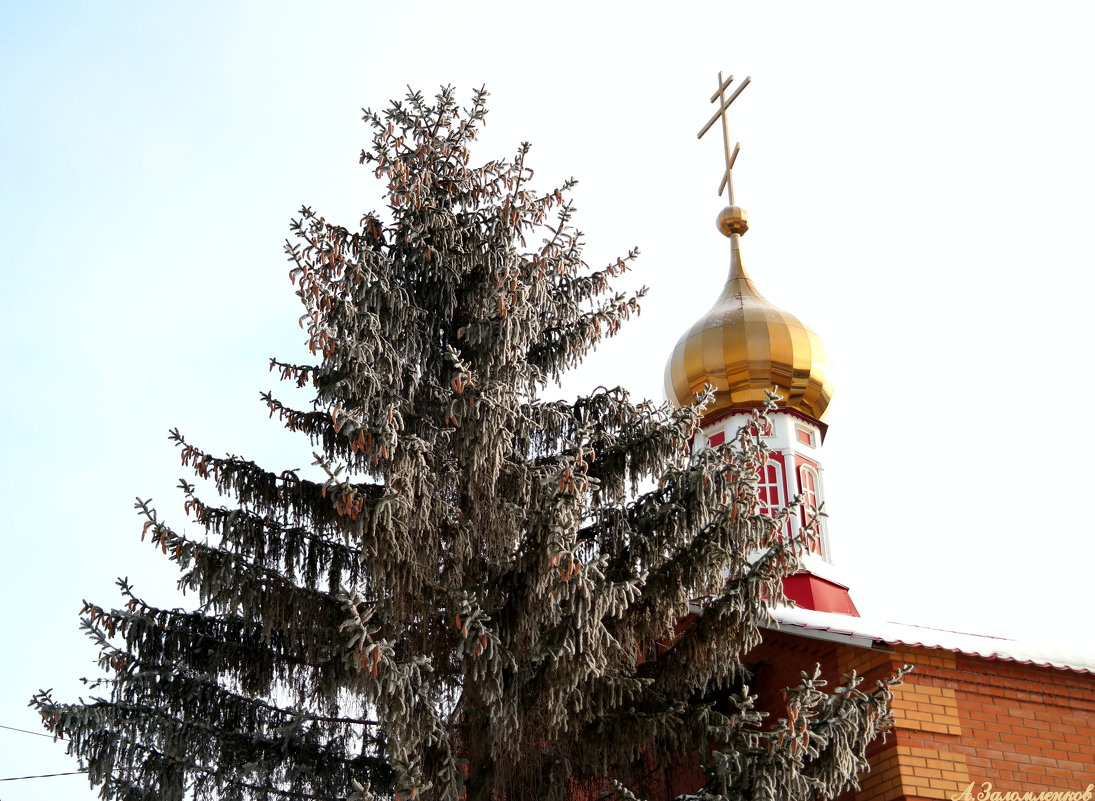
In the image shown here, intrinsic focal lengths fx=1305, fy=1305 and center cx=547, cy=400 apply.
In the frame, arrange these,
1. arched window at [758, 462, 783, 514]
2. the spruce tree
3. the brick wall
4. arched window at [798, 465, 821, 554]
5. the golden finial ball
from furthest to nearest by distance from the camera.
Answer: the golden finial ball → arched window at [798, 465, 821, 554] → arched window at [758, 462, 783, 514] → the brick wall → the spruce tree

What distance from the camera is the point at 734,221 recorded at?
18766 millimetres

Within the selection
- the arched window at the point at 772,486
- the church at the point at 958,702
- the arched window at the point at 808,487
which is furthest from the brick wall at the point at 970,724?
the arched window at the point at 808,487

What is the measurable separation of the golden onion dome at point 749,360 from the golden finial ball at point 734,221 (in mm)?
1577

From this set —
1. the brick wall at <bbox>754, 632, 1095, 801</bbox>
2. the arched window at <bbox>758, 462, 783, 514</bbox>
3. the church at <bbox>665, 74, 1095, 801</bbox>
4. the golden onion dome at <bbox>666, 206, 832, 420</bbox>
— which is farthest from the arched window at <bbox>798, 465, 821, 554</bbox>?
the brick wall at <bbox>754, 632, 1095, 801</bbox>

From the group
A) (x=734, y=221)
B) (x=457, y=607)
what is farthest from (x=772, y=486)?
(x=457, y=607)

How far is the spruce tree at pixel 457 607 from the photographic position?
8.77m

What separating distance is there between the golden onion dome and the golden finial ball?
62.1 inches

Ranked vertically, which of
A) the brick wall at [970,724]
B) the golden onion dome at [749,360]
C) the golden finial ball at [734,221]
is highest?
the golden finial ball at [734,221]

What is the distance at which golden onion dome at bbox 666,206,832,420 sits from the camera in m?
16.9

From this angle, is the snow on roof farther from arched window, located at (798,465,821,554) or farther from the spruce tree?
arched window, located at (798,465,821,554)

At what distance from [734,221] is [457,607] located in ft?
36.2

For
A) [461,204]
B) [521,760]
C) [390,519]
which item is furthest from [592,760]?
[461,204]

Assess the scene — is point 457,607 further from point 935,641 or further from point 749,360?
point 749,360

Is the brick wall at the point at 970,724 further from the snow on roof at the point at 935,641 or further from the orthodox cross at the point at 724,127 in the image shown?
the orthodox cross at the point at 724,127
